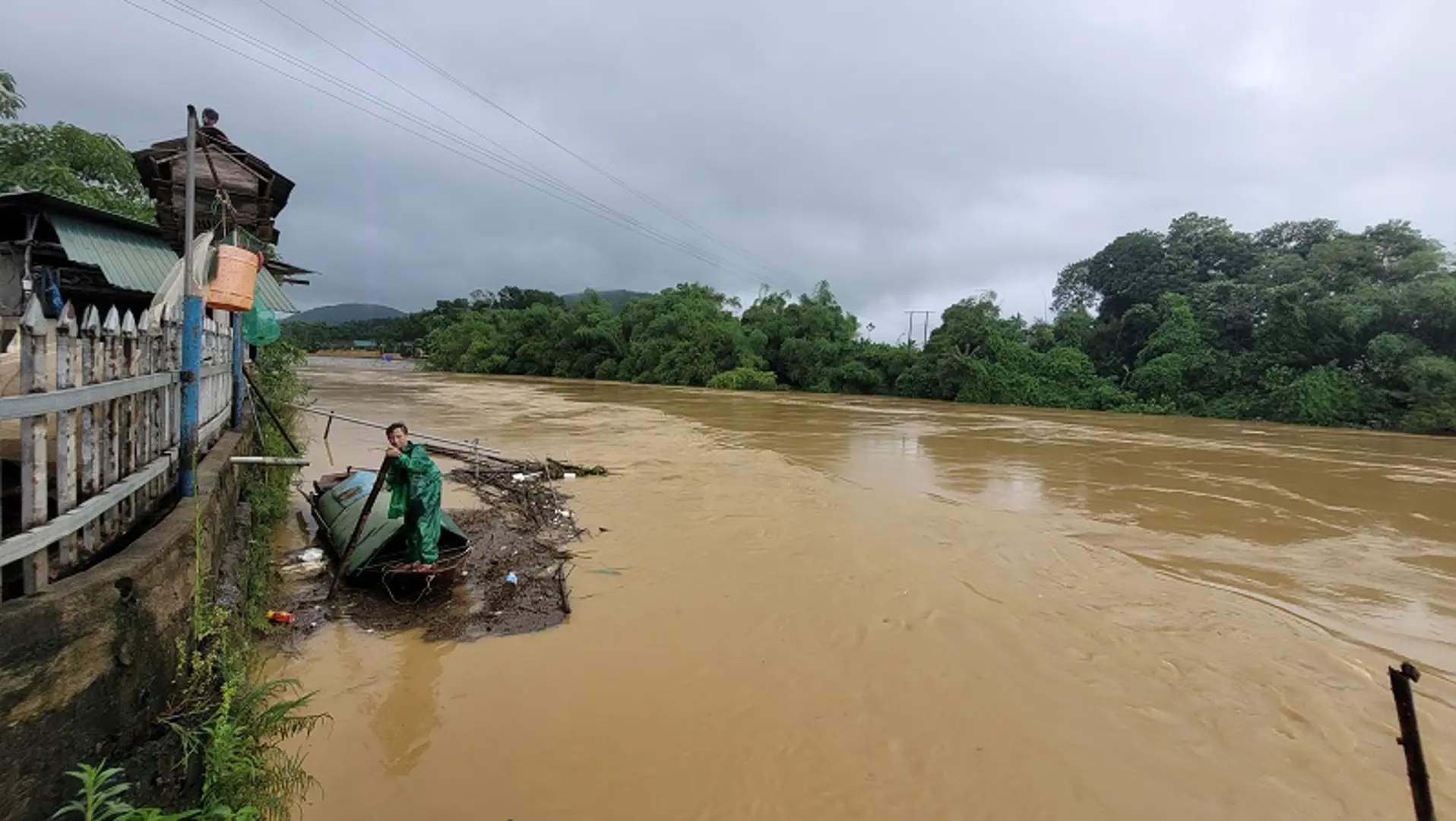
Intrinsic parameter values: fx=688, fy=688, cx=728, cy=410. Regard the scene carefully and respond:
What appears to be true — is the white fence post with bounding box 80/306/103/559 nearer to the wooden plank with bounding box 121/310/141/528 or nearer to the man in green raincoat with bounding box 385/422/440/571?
the wooden plank with bounding box 121/310/141/528

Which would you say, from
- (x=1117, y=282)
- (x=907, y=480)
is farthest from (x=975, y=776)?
(x=1117, y=282)

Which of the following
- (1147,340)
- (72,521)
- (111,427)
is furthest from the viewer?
(1147,340)

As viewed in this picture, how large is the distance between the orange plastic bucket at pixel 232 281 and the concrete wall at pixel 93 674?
1.94 m

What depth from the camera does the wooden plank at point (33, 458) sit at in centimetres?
241

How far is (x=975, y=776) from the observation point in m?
3.93

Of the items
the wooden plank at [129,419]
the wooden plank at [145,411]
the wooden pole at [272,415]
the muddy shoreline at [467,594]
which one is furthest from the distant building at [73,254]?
the wooden plank at [129,419]

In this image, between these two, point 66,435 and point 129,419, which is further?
point 129,419

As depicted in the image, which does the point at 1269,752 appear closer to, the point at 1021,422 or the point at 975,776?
the point at 975,776

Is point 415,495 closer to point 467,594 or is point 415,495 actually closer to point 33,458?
point 467,594

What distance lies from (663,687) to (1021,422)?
26.3 meters

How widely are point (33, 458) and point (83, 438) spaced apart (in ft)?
1.56

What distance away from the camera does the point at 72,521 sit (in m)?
2.62

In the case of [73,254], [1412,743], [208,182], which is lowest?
[1412,743]

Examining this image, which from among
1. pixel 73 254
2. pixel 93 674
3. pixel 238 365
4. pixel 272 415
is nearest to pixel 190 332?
pixel 93 674
